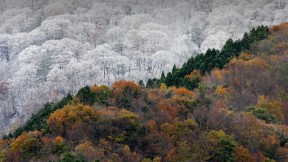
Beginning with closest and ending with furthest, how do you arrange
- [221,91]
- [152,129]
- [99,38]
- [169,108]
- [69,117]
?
[69,117], [152,129], [169,108], [221,91], [99,38]

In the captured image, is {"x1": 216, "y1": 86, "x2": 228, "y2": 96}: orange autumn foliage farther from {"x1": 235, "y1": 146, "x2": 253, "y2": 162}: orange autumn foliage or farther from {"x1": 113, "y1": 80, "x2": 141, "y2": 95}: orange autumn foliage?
{"x1": 235, "y1": 146, "x2": 253, "y2": 162}: orange autumn foliage

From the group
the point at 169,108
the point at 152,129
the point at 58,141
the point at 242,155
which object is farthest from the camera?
the point at 169,108

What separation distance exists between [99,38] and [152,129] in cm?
7473

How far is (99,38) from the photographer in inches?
4067

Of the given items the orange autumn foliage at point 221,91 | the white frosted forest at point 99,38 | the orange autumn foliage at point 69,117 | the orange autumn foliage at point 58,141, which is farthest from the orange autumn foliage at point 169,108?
the white frosted forest at point 99,38

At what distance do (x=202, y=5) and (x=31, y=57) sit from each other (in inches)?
2043

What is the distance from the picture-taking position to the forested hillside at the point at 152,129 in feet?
88.6

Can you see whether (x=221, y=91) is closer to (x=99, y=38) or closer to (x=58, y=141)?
(x=58, y=141)

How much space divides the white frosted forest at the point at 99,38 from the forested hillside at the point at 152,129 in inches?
1260

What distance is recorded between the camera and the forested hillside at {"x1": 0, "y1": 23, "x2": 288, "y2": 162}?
27.0 metres

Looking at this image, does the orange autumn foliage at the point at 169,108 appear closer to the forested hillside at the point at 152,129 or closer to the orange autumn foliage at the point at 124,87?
the forested hillside at the point at 152,129

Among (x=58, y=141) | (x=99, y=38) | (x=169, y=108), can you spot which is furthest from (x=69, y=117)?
(x=99, y=38)

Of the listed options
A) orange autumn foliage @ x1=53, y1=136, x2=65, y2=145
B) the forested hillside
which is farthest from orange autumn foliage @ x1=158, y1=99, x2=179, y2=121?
orange autumn foliage @ x1=53, y1=136, x2=65, y2=145

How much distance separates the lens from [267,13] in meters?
104
